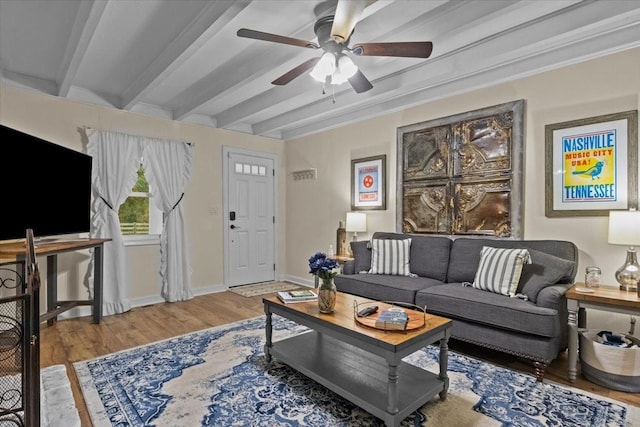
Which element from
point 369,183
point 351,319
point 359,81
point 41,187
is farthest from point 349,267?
point 41,187

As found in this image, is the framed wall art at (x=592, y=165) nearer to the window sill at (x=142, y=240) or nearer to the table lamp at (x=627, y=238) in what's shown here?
the table lamp at (x=627, y=238)

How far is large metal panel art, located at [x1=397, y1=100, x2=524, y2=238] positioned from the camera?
329 centimetres

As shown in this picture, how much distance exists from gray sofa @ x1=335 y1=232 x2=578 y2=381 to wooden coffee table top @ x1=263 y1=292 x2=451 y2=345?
0.62 metres

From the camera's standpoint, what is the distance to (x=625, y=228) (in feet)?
7.96

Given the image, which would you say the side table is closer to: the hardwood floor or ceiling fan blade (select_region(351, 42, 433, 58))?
the hardwood floor

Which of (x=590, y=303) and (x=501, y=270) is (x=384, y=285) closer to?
(x=501, y=270)

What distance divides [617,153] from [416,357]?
A: 2.27 metres

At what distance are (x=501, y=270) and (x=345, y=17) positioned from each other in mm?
2240

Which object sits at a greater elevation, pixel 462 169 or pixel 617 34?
pixel 617 34

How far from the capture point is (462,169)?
363cm

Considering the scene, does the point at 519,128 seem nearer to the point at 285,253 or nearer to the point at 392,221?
the point at 392,221

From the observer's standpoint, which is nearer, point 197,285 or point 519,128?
point 519,128

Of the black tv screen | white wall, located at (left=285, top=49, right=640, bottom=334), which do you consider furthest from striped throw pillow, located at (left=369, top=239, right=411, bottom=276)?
the black tv screen

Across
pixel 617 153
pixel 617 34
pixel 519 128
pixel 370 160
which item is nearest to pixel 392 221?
pixel 370 160
